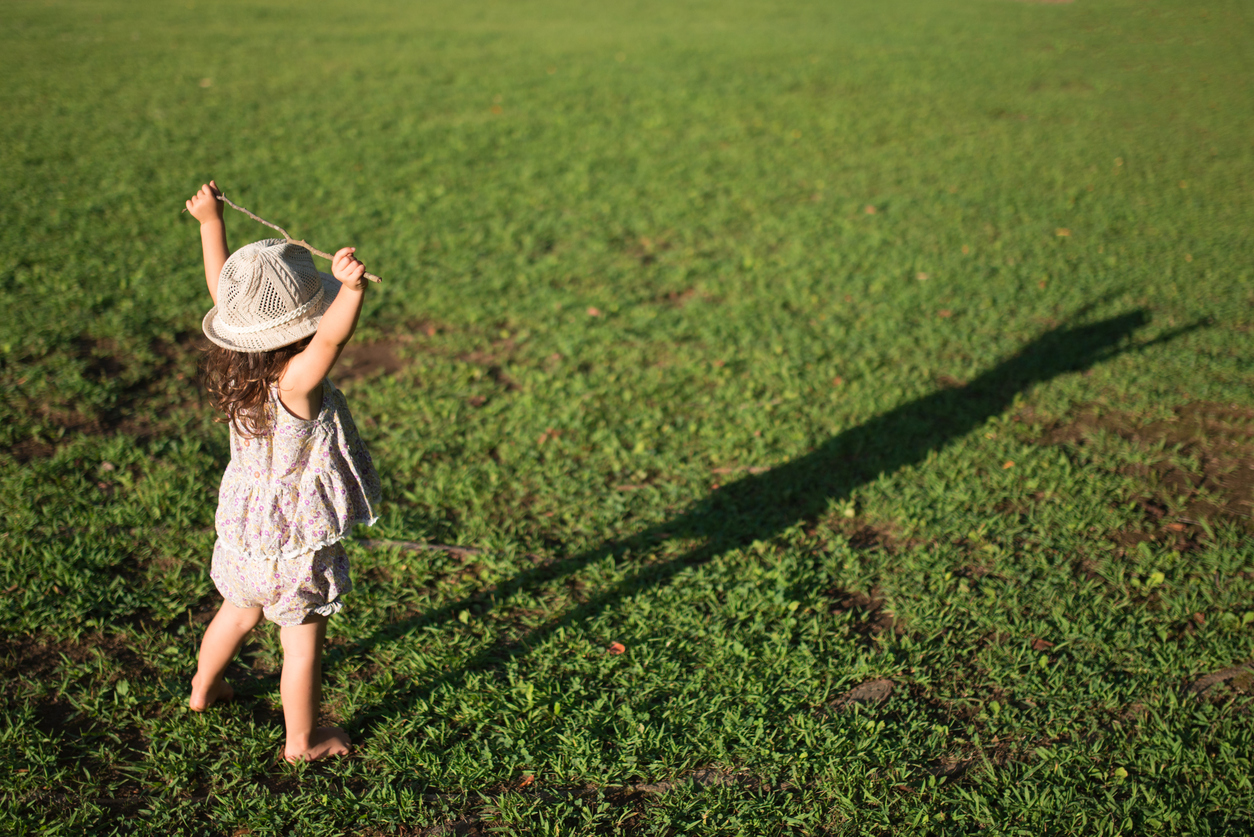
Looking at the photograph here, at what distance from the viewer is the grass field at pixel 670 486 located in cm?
238

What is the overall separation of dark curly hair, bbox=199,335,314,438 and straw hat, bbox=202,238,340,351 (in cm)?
4

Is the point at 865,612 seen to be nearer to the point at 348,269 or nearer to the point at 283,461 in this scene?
the point at 283,461

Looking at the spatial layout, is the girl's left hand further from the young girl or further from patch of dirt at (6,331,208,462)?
patch of dirt at (6,331,208,462)

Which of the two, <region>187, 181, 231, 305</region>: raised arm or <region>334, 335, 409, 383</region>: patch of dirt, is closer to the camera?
<region>187, 181, 231, 305</region>: raised arm

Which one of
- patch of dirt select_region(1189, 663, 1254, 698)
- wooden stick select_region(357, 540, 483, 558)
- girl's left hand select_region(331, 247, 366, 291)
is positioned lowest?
patch of dirt select_region(1189, 663, 1254, 698)

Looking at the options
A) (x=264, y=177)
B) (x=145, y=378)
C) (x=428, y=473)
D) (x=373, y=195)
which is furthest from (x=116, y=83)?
(x=428, y=473)

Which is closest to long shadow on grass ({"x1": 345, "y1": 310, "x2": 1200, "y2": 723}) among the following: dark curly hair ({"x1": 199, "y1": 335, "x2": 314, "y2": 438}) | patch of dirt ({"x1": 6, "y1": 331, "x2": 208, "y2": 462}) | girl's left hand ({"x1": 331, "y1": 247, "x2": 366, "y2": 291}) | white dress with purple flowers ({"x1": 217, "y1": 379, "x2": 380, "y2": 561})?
white dress with purple flowers ({"x1": 217, "y1": 379, "x2": 380, "y2": 561})

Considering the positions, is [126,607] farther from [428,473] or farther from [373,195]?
A: [373,195]

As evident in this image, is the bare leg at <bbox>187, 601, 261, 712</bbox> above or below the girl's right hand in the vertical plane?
below

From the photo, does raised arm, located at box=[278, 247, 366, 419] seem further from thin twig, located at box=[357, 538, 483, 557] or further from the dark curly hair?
thin twig, located at box=[357, 538, 483, 557]

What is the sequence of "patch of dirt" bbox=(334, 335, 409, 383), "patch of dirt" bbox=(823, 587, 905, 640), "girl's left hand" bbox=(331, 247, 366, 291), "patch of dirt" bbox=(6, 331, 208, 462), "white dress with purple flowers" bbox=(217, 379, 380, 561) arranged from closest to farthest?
"girl's left hand" bbox=(331, 247, 366, 291) → "white dress with purple flowers" bbox=(217, 379, 380, 561) → "patch of dirt" bbox=(823, 587, 905, 640) → "patch of dirt" bbox=(6, 331, 208, 462) → "patch of dirt" bbox=(334, 335, 409, 383)

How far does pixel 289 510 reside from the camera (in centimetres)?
215

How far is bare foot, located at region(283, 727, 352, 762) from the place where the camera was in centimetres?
233

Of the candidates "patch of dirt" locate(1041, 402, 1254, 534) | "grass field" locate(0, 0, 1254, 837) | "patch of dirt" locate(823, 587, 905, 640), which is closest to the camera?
"grass field" locate(0, 0, 1254, 837)
